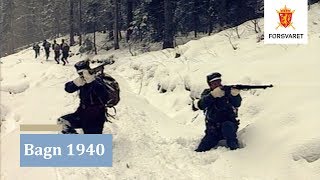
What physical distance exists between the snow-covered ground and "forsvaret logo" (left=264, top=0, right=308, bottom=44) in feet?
1.04

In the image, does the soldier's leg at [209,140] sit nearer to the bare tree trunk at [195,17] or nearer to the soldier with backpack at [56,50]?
the bare tree trunk at [195,17]

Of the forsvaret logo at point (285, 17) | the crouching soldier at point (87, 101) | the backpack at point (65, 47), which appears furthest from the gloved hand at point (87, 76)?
the backpack at point (65, 47)

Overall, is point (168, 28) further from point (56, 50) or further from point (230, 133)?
point (230, 133)

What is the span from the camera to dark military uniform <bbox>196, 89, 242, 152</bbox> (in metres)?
5.86

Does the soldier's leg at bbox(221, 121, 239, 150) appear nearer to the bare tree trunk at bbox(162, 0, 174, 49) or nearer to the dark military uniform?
the dark military uniform

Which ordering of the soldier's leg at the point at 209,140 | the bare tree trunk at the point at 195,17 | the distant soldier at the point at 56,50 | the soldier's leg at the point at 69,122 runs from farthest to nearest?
the distant soldier at the point at 56,50 < the bare tree trunk at the point at 195,17 < the soldier's leg at the point at 209,140 < the soldier's leg at the point at 69,122

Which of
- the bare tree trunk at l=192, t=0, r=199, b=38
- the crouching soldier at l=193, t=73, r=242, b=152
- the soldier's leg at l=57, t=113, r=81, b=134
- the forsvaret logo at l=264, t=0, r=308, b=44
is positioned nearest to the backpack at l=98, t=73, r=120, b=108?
the soldier's leg at l=57, t=113, r=81, b=134

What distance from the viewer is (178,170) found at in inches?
211

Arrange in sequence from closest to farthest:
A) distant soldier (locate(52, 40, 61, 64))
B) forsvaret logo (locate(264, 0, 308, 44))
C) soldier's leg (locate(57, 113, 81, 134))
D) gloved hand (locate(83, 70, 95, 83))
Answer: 1. forsvaret logo (locate(264, 0, 308, 44))
2. soldier's leg (locate(57, 113, 81, 134))
3. gloved hand (locate(83, 70, 95, 83))
4. distant soldier (locate(52, 40, 61, 64))

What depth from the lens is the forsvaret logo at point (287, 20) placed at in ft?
18.5

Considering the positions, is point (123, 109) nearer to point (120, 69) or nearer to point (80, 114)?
point (80, 114)

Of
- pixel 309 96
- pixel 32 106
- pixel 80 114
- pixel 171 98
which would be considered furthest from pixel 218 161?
pixel 171 98

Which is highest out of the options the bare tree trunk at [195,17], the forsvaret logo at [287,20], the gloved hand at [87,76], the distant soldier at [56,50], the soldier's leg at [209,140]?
the bare tree trunk at [195,17]

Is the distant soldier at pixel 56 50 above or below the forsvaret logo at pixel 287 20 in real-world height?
above
